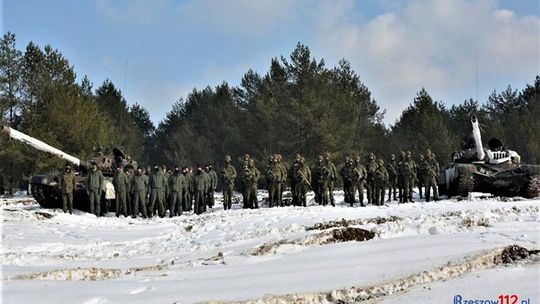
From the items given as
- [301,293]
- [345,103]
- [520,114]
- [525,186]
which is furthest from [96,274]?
[520,114]

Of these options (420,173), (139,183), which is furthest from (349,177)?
(139,183)

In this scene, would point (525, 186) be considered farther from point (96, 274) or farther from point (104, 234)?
point (96, 274)

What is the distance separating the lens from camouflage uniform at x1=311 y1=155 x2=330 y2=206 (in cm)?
1700

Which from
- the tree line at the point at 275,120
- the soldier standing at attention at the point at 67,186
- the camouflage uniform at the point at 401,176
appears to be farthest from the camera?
the tree line at the point at 275,120

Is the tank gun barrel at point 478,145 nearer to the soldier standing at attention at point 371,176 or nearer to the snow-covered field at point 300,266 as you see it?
the soldier standing at attention at point 371,176

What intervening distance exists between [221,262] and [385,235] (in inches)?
98.5

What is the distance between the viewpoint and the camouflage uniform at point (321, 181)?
1700 cm

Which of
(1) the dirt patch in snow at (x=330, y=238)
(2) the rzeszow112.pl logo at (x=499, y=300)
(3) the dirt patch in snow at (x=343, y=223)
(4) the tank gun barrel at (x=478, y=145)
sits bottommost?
(2) the rzeszow112.pl logo at (x=499, y=300)

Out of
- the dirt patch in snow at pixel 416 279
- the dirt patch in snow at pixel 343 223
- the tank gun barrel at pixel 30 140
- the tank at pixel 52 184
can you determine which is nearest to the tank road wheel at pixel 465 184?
the dirt patch in snow at pixel 343 223

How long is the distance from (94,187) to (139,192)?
1.38 metres

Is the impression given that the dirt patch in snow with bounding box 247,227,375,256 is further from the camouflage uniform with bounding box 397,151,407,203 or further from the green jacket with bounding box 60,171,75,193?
the green jacket with bounding box 60,171,75,193

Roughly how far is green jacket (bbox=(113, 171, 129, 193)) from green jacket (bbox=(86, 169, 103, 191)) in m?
0.48

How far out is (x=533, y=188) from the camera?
17.7 metres

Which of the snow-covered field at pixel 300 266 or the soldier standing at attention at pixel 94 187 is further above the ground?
the soldier standing at attention at pixel 94 187
